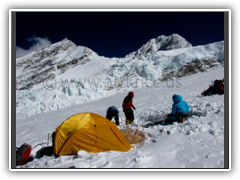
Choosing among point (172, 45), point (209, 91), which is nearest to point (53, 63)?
point (172, 45)

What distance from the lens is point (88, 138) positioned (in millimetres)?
2785

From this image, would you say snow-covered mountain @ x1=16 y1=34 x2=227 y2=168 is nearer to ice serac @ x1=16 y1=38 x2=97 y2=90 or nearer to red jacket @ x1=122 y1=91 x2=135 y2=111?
red jacket @ x1=122 y1=91 x2=135 y2=111

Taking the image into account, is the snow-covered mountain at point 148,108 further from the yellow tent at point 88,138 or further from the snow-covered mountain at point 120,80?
the yellow tent at point 88,138

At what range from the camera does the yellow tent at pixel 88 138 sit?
2.71 meters

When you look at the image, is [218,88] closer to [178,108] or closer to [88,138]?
[178,108]

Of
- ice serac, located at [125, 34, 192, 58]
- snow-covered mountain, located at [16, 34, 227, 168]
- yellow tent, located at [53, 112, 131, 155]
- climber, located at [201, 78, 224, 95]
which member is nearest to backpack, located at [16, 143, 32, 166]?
snow-covered mountain, located at [16, 34, 227, 168]

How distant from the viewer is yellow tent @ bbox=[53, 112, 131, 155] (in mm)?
2713

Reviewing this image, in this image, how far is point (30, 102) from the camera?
52.3ft

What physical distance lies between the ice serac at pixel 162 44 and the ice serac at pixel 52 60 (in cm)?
3349

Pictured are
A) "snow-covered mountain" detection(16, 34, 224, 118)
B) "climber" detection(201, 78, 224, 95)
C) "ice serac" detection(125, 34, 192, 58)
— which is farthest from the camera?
"ice serac" detection(125, 34, 192, 58)

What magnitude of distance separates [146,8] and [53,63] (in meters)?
72.7

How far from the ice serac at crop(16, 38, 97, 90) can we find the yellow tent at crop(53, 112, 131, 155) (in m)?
52.6

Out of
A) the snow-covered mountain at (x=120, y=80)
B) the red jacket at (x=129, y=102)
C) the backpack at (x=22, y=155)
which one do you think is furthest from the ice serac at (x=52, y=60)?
the backpack at (x=22, y=155)
